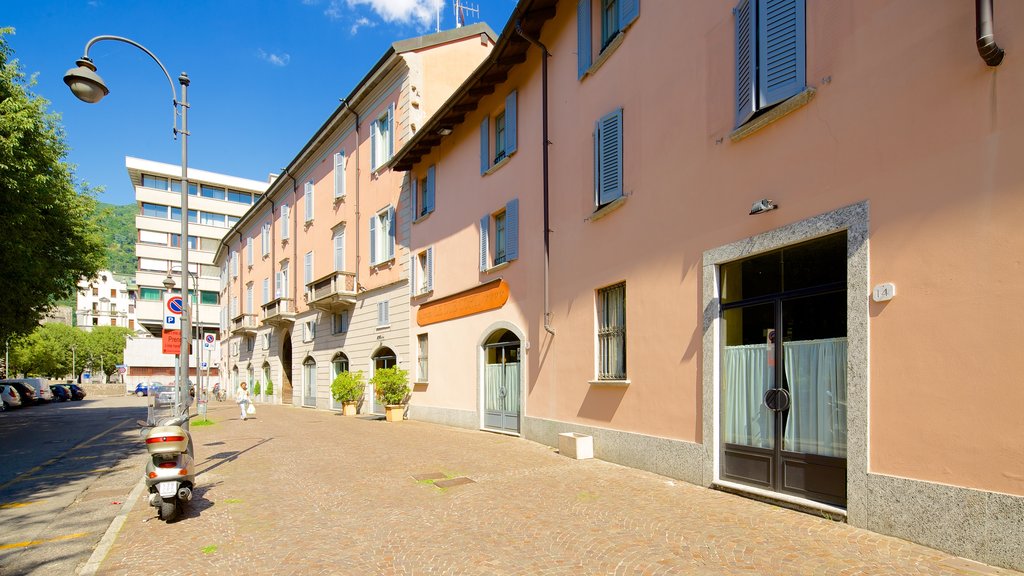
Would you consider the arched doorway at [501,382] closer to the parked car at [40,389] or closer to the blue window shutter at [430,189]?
the blue window shutter at [430,189]

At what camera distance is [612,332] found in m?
10.3

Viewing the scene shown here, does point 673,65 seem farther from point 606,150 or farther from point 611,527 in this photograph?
point 611,527

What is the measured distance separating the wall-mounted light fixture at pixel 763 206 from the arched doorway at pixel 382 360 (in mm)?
15415

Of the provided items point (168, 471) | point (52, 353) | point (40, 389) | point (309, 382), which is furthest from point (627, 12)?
point (52, 353)

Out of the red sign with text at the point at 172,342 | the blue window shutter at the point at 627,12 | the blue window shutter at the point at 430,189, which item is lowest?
the red sign with text at the point at 172,342

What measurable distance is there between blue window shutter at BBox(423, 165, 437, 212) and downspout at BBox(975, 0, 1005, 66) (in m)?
14.8

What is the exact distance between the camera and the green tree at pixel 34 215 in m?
11.3

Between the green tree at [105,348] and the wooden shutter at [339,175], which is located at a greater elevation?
the wooden shutter at [339,175]

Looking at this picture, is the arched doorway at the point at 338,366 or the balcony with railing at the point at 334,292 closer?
the balcony with railing at the point at 334,292

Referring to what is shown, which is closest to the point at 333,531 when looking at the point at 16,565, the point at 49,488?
the point at 16,565

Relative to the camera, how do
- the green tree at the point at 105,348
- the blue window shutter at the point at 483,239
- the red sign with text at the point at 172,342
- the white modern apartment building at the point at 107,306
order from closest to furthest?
the red sign with text at the point at 172,342
the blue window shutter at the point at 483,239
the green tree at the point at 105,348
the white modern apartment building at the point at 107,306

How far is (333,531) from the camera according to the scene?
20.4ft

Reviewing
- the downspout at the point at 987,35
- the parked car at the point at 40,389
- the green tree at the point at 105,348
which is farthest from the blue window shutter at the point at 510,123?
the green tree at the point at 105,348

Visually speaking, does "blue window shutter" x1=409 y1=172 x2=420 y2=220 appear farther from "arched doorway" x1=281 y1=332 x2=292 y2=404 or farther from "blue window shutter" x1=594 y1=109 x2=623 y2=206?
"arched doorway" x1=281 y1=332 x2=292 y2=404
